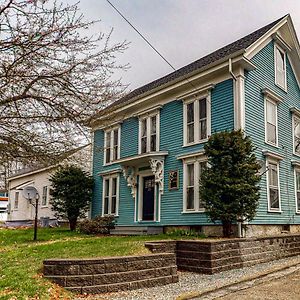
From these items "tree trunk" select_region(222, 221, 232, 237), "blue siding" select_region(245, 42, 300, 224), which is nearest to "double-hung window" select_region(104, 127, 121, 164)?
Answer: "blue siding" select_region(245, 42, 300, 224)

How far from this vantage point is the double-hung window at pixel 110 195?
17.2m

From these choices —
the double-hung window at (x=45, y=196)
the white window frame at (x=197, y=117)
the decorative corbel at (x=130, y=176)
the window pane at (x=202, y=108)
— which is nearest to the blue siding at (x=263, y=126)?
the white window frame at (x=197, y=117)

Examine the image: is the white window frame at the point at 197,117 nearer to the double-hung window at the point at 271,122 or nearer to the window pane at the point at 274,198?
the double-hung window at the point at 271,122

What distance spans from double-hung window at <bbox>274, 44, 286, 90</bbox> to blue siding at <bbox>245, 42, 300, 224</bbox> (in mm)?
314

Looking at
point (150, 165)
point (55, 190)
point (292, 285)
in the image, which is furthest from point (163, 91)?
point (292, 285)

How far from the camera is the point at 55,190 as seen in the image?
17.9 metres

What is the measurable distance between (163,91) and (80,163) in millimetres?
8328

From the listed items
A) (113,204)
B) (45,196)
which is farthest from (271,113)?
(45,196)

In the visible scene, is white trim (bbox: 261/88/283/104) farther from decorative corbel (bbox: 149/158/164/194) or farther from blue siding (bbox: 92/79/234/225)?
decorative corbel (bbox: 149/158/164/194)

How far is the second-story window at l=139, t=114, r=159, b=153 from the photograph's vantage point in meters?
15.6

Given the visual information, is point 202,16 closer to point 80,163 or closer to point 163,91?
point 163,91

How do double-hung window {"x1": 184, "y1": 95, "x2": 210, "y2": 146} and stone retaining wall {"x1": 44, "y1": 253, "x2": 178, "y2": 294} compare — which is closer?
stone retaining wall {"x1": 44, "y1": 253, "x2": 178, "y2": 294}

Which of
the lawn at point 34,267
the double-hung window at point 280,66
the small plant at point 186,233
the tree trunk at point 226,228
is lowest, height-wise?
the lawn at point 34,267

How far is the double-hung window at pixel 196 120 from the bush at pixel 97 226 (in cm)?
511
